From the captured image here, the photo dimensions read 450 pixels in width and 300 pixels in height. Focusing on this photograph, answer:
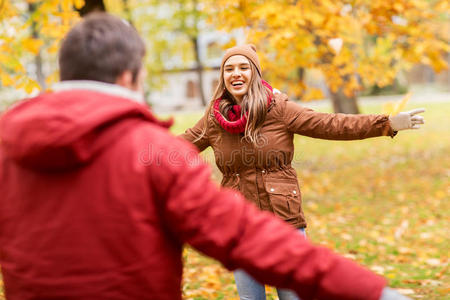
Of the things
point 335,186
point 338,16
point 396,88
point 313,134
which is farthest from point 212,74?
point 313,134

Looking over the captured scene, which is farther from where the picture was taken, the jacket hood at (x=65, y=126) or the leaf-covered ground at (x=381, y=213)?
the leaf-covered ground at (x=381, y=213)

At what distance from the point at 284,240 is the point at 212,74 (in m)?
51.0

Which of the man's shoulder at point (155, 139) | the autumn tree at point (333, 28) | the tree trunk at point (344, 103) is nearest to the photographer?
the man's shoulder at point (155, 139)

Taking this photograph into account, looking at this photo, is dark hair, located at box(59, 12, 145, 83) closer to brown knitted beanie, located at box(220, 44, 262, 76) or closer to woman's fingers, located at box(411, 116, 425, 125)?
brown knitted beanie, located at box(220, 44, 262, 76)

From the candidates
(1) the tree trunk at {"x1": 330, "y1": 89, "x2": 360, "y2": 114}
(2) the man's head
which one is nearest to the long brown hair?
(2) the man's head

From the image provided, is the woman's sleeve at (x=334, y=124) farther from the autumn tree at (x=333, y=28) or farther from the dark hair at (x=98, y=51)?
the autumn tree at (x=333, y=28)

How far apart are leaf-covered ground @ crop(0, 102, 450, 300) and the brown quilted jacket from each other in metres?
0.82

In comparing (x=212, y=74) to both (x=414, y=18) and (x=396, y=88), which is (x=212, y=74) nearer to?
(x=396, y=88)

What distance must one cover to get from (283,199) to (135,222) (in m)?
1.79

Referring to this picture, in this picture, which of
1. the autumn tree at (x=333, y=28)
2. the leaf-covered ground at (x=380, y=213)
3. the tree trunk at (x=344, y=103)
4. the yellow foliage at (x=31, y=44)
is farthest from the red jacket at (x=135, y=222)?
the tree trunk at (x=344, y=103)

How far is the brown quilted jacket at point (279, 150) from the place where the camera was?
3148 millimetres

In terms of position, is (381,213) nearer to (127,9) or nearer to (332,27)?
(332,27)

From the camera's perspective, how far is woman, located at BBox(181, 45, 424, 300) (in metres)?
3.15

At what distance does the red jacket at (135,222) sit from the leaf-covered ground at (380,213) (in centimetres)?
255
